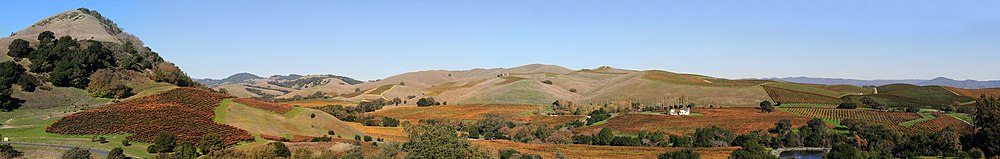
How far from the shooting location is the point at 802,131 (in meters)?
79.1

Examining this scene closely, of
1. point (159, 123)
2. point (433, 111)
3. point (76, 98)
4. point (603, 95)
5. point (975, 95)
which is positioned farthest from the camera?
point (603, 95)

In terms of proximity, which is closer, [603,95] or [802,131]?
[802,131]

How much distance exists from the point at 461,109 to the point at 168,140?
8615 cm

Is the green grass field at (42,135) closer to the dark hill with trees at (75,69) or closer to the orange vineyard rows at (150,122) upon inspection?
the orange vineyard rows at (150,122)

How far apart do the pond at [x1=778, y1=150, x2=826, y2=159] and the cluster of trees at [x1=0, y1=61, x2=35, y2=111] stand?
272ft

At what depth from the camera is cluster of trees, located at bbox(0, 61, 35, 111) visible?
199 ft

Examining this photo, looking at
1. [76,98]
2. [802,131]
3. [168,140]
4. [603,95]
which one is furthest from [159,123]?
[603,95]

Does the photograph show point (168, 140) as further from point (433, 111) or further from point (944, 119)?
point (944, 119)

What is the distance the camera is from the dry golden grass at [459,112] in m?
117

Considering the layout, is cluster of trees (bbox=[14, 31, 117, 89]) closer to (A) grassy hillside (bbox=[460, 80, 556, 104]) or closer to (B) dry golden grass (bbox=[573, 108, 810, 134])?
(B) dry golden grass (bbox=[573, 108, 810, 134])

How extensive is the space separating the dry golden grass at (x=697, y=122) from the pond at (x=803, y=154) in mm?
10138


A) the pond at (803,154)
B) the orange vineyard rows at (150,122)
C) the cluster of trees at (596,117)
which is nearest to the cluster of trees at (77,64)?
the orange vineyard rows at (150,122)

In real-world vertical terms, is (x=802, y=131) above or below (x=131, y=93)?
below

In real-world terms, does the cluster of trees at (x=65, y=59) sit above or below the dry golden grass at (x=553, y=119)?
above
